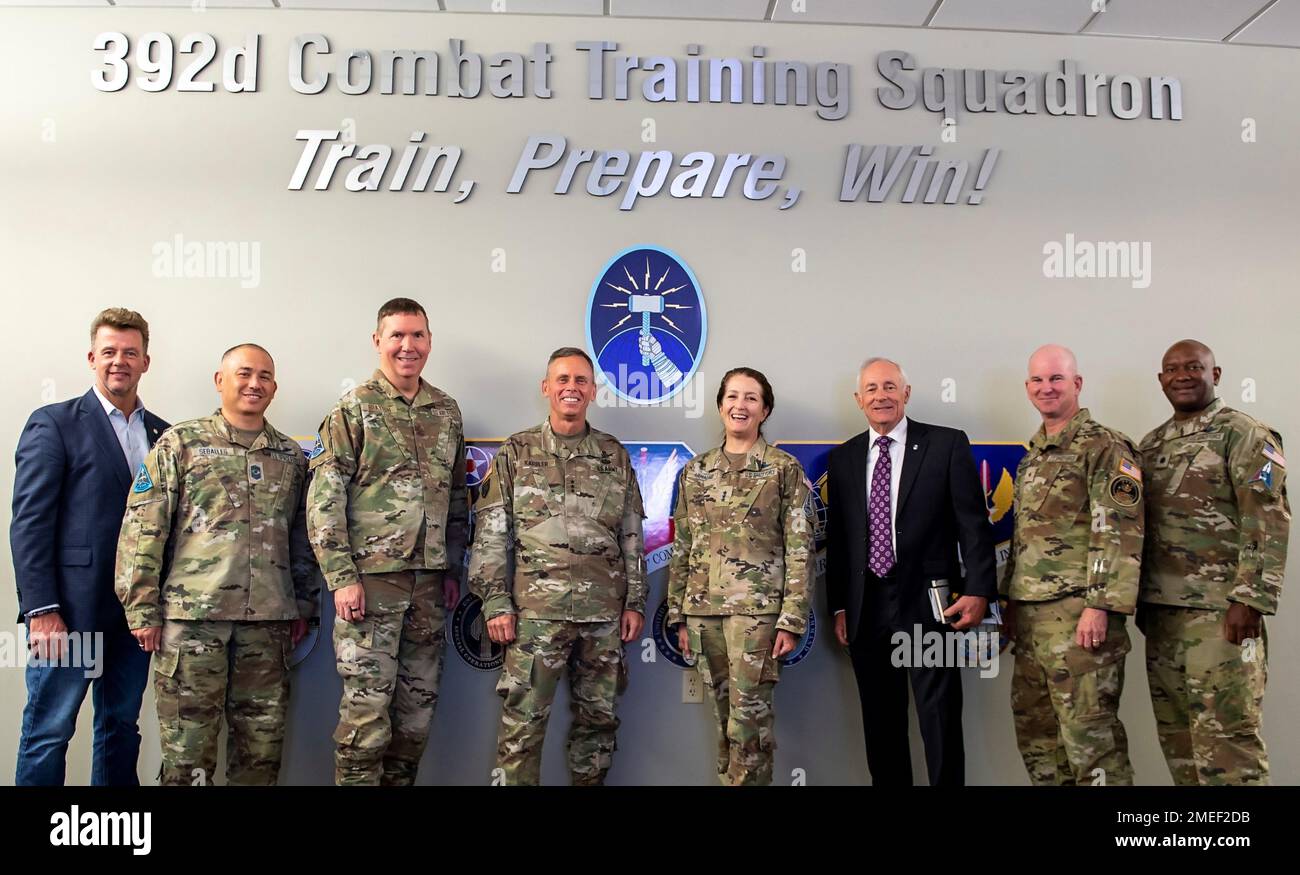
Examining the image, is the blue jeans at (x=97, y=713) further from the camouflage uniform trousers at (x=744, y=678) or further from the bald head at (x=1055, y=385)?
the bald head at (x=1055, y=385)

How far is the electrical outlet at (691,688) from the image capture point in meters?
3.74

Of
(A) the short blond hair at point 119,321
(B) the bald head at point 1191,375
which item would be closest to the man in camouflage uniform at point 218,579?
(A) the short blond hair at point 119,321

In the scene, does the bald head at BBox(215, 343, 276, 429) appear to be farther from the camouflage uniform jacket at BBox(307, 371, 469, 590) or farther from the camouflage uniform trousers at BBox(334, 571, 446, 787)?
the camouflage uniform trousers at BBox(334, 571, 446, 787)

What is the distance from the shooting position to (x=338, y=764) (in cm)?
318

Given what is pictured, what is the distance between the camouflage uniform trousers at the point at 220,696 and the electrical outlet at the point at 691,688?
5.21 feet

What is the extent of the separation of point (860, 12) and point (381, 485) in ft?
9.62

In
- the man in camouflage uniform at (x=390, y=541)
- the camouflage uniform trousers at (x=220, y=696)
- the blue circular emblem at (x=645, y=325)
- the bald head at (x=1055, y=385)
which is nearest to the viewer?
the camouflage uniform trousers at (x=220, y=696)

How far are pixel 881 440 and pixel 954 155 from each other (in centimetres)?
148

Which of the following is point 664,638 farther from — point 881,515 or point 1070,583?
point 1070,583

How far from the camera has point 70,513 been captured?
3.23 m

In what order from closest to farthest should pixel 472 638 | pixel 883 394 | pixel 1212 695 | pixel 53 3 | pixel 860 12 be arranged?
pixel 1212 695 → pixel 883 394 → pixel 472 638 → pixel 53 3 → pixel 860 12

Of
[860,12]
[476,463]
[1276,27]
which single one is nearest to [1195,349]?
[1276,27]

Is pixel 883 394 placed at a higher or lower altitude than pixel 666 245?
lower
